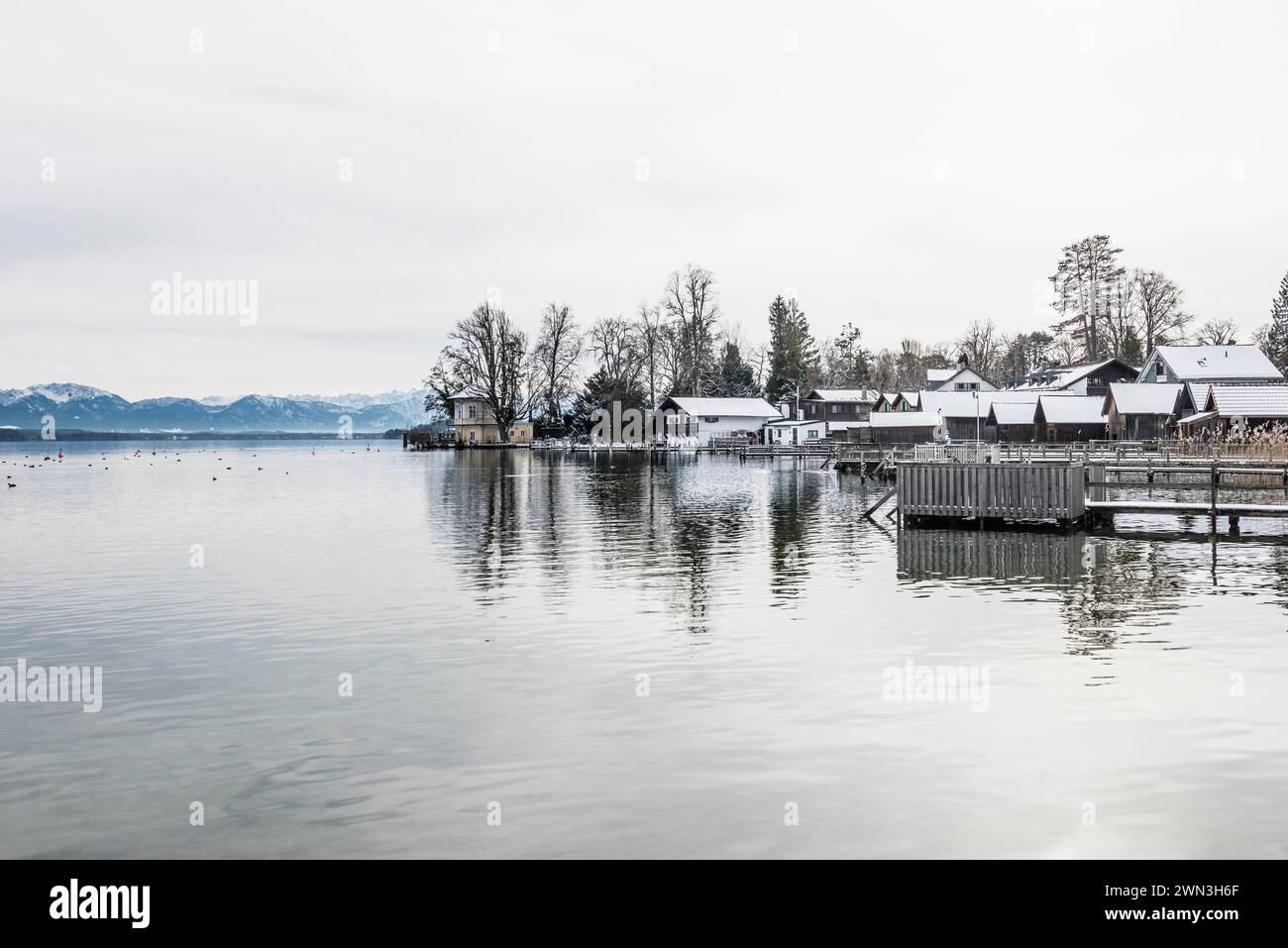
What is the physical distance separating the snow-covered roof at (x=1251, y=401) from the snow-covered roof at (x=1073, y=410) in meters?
17.6

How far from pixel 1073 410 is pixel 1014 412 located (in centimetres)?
577

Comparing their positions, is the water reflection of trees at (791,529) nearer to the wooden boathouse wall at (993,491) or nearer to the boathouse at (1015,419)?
the wooden boathouse wall at (993,491)

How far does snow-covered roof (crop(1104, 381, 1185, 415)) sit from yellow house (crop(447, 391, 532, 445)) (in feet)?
267

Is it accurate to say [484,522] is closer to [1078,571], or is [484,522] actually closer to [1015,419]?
[1078,571]

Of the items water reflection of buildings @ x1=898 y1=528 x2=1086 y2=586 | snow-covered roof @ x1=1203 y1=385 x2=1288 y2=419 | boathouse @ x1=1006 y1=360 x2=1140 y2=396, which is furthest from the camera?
boathouse @ x1=1006 y1=360 x2=1140 y2=396

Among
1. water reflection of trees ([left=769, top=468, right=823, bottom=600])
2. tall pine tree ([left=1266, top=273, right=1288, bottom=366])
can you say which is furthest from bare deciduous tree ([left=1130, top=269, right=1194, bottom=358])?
water reflection of trees ([left=769, top=468, right=823, bottom=600])

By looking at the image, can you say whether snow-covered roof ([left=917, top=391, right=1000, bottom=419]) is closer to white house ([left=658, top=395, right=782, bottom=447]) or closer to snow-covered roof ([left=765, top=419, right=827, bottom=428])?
snow-covered roof ([left=765, top=419, right=827, bottom=428])

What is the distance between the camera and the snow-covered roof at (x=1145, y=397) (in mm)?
89875

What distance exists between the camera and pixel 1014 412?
10119 centimetres

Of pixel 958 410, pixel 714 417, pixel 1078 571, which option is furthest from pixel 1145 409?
pixel 1078 571

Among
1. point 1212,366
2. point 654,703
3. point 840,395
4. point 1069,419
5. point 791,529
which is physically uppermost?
point 1212,366

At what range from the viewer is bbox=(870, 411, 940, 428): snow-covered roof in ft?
364
